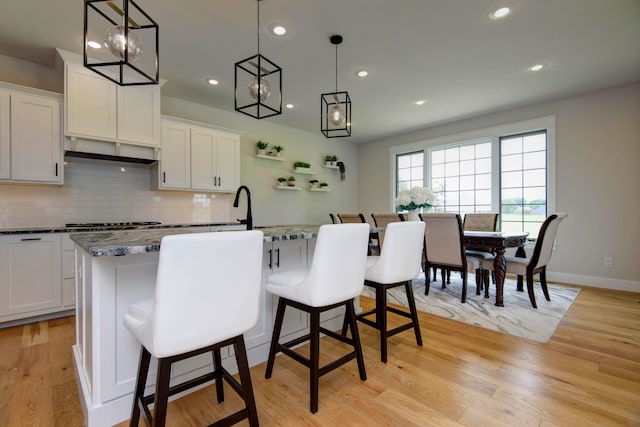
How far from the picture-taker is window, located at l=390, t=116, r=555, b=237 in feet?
14.9

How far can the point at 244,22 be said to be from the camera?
101 inches

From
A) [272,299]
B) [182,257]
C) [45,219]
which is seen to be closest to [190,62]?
[45,219]

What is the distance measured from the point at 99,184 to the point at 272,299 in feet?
9.63

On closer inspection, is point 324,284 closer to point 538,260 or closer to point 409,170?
point 538,260

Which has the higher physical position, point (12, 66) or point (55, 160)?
point (12, 66)

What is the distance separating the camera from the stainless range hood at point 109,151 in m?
3.07

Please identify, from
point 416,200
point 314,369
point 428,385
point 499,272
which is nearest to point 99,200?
point 314,369

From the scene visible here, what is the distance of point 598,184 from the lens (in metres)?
4.03

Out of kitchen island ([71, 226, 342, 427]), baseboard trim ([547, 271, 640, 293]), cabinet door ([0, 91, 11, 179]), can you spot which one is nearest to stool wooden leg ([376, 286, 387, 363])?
kitchen island ([71, 226, 342, 427])

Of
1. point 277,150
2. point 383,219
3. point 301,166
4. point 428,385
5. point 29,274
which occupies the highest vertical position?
point 277,150

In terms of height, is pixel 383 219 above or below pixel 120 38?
below

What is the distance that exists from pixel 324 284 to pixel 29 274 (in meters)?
2.96

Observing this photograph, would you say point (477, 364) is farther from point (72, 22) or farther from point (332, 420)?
point (72, 22)

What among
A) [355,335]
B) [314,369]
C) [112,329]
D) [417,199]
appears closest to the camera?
[112,329]
